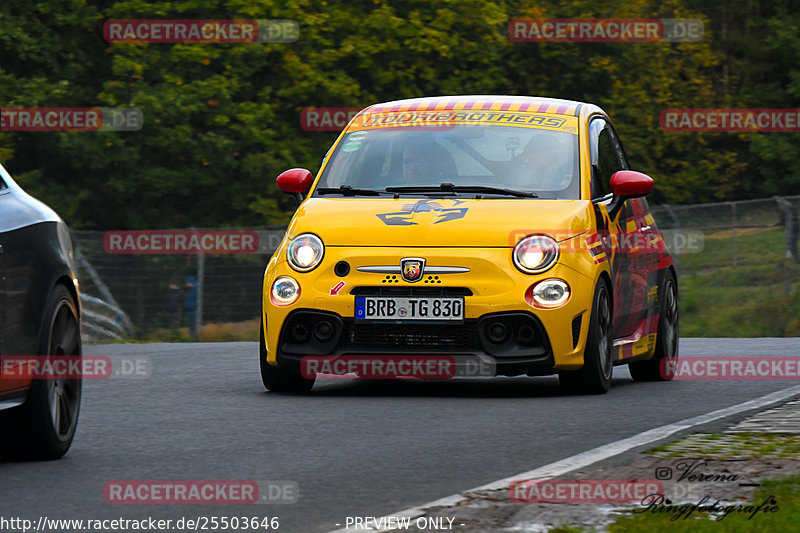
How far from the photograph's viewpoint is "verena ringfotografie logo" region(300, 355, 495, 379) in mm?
10164

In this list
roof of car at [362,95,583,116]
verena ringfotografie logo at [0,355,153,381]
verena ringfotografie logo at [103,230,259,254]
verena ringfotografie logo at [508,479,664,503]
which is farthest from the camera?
verena ringfotografie logo at [103,230,259,254]

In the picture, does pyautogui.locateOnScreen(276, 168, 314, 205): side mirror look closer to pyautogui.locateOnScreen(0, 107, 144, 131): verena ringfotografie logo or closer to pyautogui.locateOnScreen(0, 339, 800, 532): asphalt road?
pyautogui.locateOnScreen(0, 339, 800, 532): asphalt road

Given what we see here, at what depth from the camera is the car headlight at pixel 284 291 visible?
408 inches

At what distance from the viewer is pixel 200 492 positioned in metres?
6.43

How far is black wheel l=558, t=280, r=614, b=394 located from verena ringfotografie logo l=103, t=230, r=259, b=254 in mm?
A: 16122

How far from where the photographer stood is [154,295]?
26.0 m

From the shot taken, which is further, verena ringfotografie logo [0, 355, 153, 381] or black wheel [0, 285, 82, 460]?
black wheel [0, 285, 82, 460]

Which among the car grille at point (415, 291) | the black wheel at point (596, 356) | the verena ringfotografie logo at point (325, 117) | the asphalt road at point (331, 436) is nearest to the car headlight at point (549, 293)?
the black wheel at point (596, 356)

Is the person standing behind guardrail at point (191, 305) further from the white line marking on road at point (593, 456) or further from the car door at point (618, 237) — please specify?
the white line marking on road at point (593, 456)

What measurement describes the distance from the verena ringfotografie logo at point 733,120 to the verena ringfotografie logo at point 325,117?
13659 millimetres

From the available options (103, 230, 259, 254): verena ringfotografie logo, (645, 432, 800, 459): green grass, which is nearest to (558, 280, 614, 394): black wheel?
(645, 432, 800, 459): green grass

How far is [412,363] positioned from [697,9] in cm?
5063

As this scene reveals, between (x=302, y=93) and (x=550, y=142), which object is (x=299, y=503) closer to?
(x=550, y=142)

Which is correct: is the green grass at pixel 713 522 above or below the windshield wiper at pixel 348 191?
below
